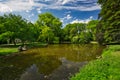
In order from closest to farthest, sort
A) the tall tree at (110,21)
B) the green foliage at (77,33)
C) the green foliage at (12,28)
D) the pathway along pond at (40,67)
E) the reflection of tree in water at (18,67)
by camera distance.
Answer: the pathway along pond at (40,67) < the reflection of tree in water at (18,67) < the tall tree at (110,21) < the green foliage at (12,28) < the green foliage at (77,33)

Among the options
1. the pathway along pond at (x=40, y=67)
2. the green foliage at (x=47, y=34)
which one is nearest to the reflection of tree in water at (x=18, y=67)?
the pathway along pond at (x=40, y=67)

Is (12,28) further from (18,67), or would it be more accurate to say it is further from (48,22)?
(18,67)

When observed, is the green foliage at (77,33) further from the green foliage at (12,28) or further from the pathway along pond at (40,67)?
the pathway along pond at (40,67)

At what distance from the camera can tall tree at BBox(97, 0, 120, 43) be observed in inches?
1273

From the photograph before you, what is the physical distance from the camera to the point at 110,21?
33.8 meters

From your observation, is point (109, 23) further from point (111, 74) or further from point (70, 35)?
point (70, 35)

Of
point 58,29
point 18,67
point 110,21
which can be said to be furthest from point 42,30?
point 18,67

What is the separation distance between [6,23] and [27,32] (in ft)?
29.9

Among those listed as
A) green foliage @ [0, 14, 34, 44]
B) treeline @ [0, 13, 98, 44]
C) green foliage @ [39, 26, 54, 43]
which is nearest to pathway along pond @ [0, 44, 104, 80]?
green foliage @ [0, 14, 34, 44]

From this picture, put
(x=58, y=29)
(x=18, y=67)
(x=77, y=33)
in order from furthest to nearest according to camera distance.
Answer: (x=77, y=33) < (x=58, y=29) < (x=18, y=67)

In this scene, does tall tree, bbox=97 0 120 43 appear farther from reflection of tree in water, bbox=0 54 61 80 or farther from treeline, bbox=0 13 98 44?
treeline, bbox=0 13 98 44

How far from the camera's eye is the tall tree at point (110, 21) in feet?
106

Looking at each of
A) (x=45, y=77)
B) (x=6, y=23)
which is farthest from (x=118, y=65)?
(x=6, y=23)

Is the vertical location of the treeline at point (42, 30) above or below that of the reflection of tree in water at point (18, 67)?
above
